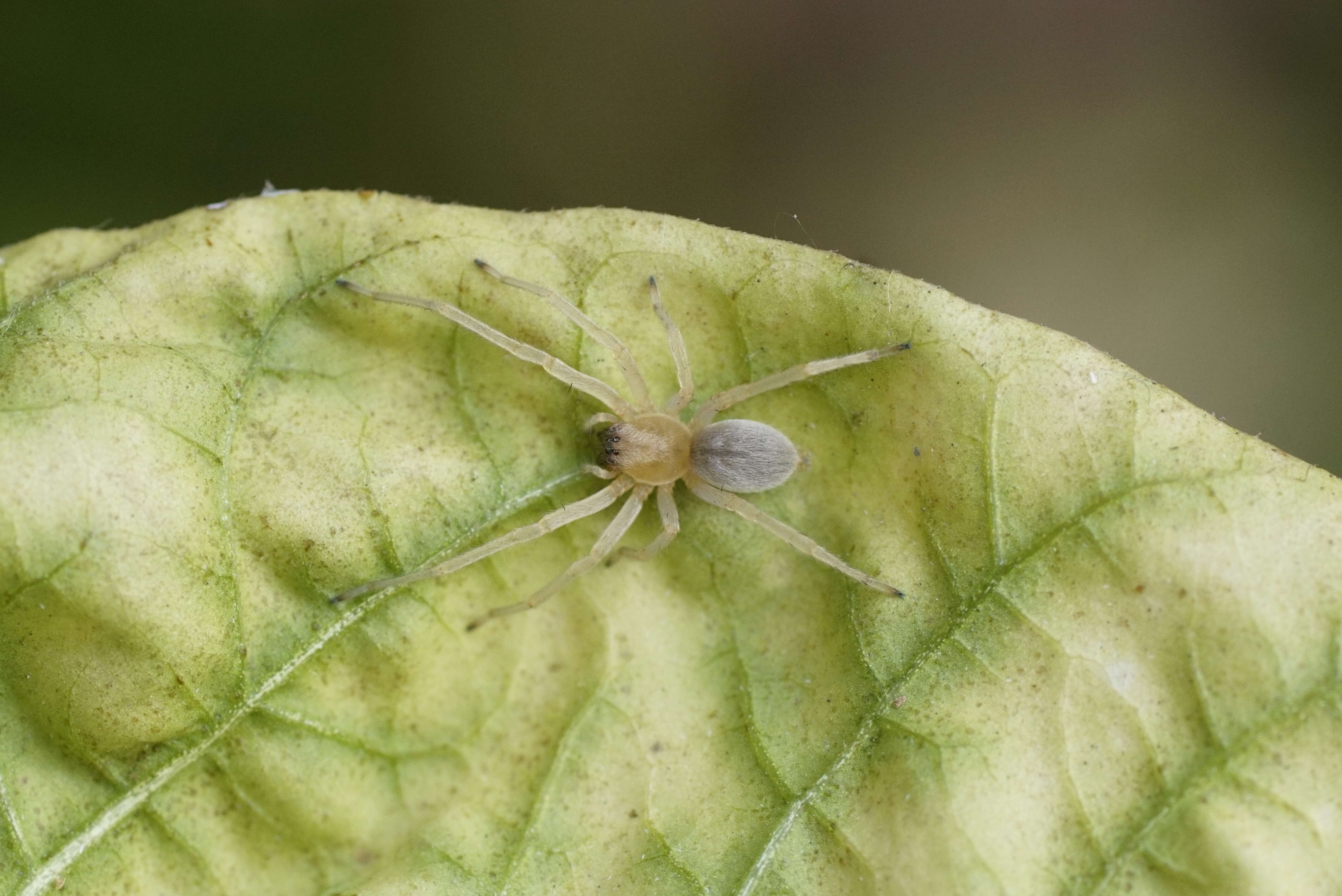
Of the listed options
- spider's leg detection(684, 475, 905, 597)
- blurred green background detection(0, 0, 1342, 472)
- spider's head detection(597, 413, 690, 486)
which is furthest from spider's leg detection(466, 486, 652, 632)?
blurred green background detection(0, 0, 1342, 472)

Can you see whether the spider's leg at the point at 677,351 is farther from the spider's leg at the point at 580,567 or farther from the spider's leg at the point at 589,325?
the spider's leg at the point at 580,567

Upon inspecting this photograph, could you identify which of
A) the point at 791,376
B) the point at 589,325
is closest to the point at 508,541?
the point at 589,325

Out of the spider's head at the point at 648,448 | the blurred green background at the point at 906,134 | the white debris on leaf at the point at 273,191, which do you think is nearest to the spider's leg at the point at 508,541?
the spider's head at the point at 648,448

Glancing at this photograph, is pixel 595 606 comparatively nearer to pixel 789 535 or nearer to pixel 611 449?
pixel 611 449

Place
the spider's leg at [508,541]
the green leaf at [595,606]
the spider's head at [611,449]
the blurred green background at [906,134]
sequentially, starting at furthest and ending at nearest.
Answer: the blurred green background at [906,134], the spider's head at [611,449], the spider's leg at [508,541], the green leaf at [595,606]

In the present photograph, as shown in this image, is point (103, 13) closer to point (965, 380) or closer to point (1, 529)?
point (1, 529)

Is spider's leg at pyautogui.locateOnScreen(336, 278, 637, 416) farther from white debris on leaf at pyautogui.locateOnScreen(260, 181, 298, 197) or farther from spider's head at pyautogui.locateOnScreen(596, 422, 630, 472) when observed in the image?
white debris on leaf at pyautogui.locateOnScreen(260, 181, 298, 197)
